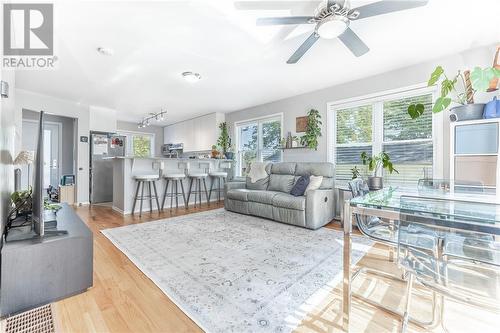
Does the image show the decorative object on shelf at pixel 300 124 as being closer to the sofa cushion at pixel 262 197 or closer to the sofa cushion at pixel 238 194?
the sofa cushion at pixel 262 197

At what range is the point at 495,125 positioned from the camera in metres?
2.33

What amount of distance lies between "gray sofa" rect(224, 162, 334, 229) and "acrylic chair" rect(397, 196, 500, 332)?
6.59 feet

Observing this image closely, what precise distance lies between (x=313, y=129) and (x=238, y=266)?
315 centimetres

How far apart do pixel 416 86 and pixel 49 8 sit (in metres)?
4.53

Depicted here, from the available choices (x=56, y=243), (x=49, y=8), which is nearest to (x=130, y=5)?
(x=49, y=8)

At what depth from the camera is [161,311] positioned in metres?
1.50

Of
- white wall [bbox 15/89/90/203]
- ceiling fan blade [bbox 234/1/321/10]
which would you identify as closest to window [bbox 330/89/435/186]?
ceiling fan blade [bbox 234/1/321/10]

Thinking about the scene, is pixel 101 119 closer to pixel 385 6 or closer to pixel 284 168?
pixel 284 168

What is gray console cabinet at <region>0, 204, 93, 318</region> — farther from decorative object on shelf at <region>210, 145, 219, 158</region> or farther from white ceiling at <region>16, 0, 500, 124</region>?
decorative object on shelf at <region>210, 145, 219, 158</region>

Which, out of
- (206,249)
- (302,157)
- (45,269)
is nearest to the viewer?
(45,269)

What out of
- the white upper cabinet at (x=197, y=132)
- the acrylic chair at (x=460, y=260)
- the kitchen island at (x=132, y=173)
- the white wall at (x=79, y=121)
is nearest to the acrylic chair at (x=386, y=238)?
the acrylic chair at (x=460, y=260)

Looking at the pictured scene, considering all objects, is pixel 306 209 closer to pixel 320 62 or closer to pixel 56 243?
pixel 320 62

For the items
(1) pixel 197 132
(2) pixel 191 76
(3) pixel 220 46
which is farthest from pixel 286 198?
(1) pixel 197 132

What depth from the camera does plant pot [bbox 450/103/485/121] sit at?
247cm
